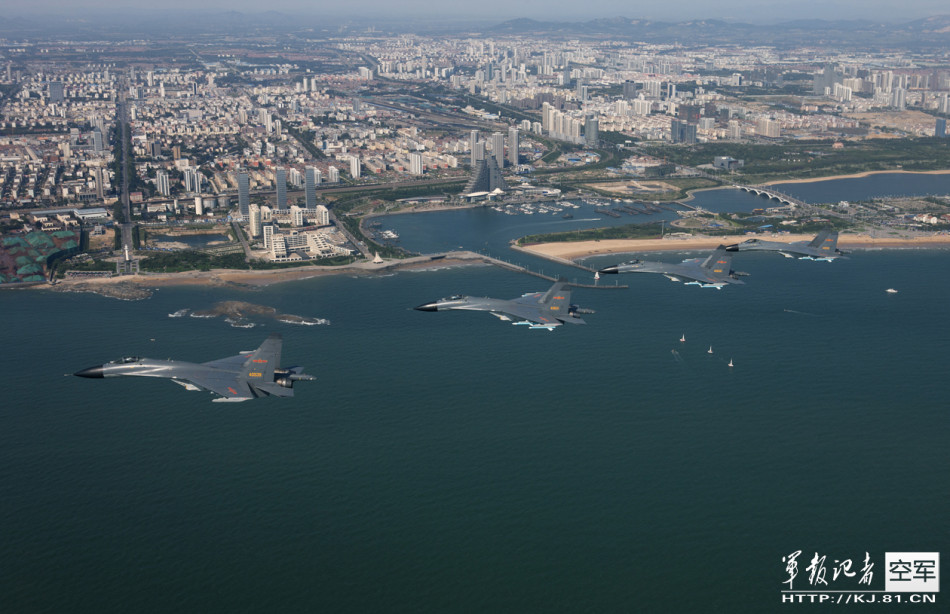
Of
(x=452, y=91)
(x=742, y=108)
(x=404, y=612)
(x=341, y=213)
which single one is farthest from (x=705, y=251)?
(x=452, y=91)

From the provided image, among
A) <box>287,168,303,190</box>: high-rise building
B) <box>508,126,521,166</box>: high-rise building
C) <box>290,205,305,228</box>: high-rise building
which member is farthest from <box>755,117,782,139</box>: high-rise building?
<box>290,205,305,228</box>: high-rise building

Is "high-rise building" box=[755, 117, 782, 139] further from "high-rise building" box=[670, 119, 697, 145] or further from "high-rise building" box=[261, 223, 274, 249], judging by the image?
"high-rise building" box=[261, 223, 274, 249]

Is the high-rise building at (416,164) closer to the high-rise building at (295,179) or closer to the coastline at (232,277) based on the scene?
the high-rise building at (295,179)

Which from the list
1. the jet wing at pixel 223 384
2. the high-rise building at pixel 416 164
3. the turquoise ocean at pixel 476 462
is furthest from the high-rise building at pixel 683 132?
the jet wing at pixel 223 384

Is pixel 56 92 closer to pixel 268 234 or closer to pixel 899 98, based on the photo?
pixel 268 234

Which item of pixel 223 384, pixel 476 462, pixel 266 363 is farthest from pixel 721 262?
pixel 223 384

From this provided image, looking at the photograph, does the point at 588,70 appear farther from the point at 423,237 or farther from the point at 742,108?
the point at 423,237
